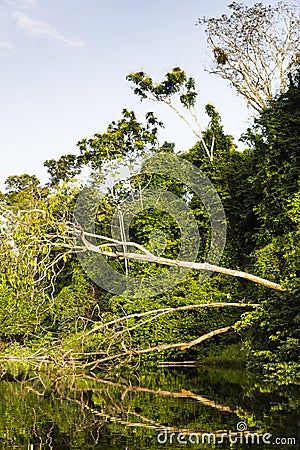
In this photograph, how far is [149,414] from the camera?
605 cm

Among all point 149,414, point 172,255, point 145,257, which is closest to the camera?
point 149,414

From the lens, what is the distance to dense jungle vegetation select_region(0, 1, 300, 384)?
361 inches

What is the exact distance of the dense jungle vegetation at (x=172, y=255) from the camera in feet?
30.1

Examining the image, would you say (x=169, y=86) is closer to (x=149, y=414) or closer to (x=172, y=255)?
(x=172, y=255)

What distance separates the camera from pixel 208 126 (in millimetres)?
16734

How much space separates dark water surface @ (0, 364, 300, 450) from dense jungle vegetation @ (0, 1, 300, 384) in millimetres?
1116

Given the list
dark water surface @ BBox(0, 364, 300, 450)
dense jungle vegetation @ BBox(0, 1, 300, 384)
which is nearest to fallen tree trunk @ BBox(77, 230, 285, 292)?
dense jungle vegetation @ BBox(0, 1, 300, 384)

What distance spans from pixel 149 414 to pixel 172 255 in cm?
909

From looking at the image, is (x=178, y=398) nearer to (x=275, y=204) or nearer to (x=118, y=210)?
(x=275, y=204)

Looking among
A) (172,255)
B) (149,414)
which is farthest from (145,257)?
(172,255)

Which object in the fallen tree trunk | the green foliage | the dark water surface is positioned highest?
the green foliage

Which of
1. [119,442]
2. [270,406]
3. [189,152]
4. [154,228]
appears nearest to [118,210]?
[154,228]

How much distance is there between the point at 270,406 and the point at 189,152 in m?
11.7

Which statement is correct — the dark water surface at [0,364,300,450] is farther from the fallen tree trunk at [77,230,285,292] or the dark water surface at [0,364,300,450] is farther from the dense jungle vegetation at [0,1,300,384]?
the fallen tree trunk at [77,230,285,292]
